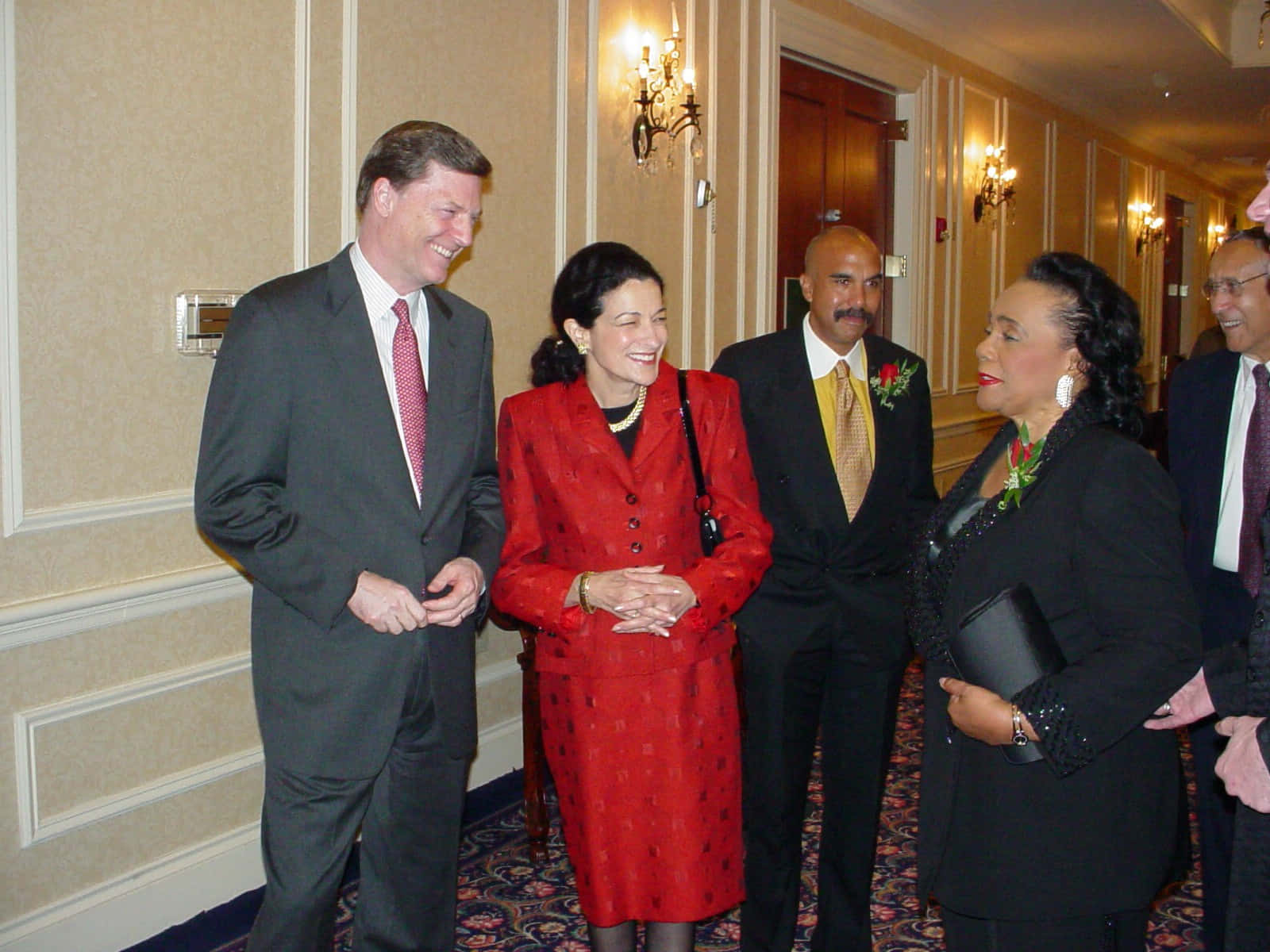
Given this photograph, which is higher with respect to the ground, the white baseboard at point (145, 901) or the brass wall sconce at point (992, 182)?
the brass wall sconce at point (992, 182)

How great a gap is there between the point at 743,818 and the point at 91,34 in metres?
2.47

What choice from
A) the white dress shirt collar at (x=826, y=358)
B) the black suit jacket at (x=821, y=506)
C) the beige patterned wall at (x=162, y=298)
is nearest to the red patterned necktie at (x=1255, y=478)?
the black suit jacket at (x=821, y=506)

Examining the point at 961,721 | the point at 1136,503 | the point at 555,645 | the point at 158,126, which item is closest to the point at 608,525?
the point at 555,645

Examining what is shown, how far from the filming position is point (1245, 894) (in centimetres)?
184

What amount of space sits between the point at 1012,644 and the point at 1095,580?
0.17 m

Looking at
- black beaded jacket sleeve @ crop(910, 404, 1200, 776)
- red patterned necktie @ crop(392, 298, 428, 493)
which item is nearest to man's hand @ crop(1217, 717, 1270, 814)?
black beaded jacket sleeve @ crop(910, 404, 1200, 776)

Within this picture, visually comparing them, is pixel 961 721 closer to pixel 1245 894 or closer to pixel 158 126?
pixel 1245 894

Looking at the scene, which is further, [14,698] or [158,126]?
[158,126]

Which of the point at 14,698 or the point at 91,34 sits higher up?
the point at 91,34

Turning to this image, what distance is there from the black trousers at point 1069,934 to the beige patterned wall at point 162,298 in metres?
2.15

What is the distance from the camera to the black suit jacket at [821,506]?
290cm

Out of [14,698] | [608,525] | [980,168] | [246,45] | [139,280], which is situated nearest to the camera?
[608,525]

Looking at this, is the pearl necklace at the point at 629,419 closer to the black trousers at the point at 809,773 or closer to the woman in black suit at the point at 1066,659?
the black trousers at the point at 809,773

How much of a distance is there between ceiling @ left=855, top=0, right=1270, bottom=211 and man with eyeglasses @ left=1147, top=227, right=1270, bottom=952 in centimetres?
390
